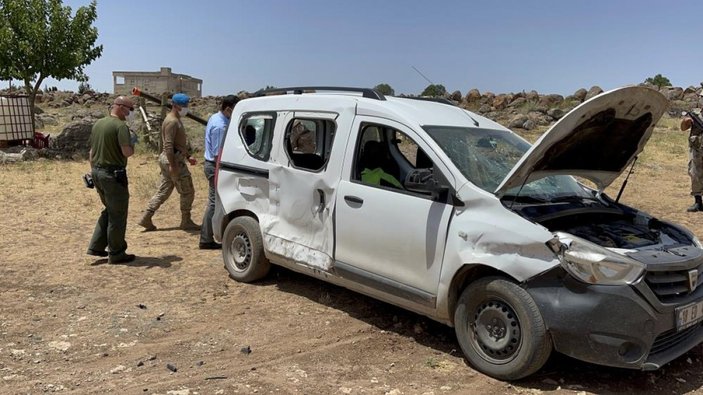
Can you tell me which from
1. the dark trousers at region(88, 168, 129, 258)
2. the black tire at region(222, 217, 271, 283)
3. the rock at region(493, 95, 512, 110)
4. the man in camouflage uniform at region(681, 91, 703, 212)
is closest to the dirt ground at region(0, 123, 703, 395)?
the black tire at region(222, 217, 271, 283)

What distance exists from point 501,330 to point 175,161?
5632 millimetres

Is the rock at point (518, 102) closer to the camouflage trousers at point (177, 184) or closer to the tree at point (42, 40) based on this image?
the tree at point (42, 40)

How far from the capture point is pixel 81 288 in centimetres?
623

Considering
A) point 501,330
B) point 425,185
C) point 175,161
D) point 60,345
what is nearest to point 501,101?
point 175,161

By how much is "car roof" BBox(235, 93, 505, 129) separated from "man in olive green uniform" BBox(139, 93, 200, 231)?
2.45 m

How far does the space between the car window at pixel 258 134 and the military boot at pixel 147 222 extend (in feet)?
10.7

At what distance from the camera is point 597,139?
4531 millimetres

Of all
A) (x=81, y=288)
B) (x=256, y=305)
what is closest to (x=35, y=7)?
(x=81, y=288)

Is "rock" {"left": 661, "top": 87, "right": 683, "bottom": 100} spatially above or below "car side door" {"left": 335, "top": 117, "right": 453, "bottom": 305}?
above

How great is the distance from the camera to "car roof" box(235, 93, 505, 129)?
16.4 feet

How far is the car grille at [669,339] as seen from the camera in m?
3.89

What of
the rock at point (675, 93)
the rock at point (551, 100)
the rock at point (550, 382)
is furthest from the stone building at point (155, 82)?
the rock at point (550, 382)

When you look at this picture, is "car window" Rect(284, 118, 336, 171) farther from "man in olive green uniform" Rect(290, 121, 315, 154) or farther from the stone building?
the stone building

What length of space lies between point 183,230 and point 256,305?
3.70 m
